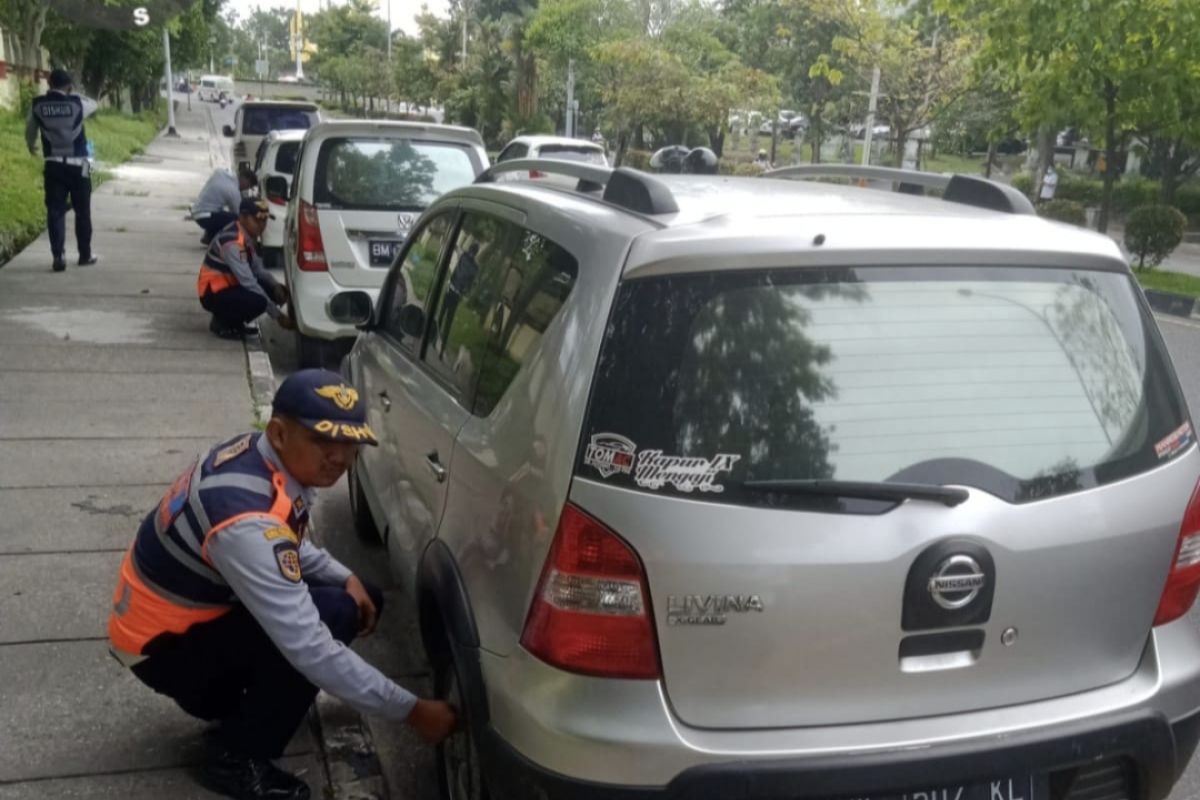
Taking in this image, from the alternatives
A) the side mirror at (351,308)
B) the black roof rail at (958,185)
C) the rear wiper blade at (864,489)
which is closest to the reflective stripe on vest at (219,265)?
the side mirror at (351,308)

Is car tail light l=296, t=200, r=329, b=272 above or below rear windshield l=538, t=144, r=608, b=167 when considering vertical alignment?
below

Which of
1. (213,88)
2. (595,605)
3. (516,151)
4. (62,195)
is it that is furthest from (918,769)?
(213,88)

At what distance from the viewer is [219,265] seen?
8.05 meters

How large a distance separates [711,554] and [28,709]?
8.09ft

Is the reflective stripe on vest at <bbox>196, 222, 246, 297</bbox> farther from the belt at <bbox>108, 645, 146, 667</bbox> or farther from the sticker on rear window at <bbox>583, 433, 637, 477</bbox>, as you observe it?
the sticker on rear window at <bbox>583, 433, 637, 477</bbox>

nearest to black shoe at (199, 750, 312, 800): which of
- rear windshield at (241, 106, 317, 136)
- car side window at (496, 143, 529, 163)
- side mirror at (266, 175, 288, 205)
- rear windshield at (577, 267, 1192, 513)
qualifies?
rear windshield at (577, 267, 1192, 513)

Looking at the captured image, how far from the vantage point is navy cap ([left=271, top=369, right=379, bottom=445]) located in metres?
2.74

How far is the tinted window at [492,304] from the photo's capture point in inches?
102

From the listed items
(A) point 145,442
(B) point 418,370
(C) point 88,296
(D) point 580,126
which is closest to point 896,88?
(C) point 88,296

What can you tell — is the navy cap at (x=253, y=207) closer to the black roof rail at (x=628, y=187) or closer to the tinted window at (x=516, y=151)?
the black roof rail at (x=628, y=187)

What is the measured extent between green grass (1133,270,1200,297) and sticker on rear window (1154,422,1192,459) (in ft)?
43.1

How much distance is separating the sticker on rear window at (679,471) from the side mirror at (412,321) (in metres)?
1.70

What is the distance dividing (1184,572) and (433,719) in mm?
1775

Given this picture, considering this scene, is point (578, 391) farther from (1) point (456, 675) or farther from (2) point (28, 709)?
(2) point (28, 709)
